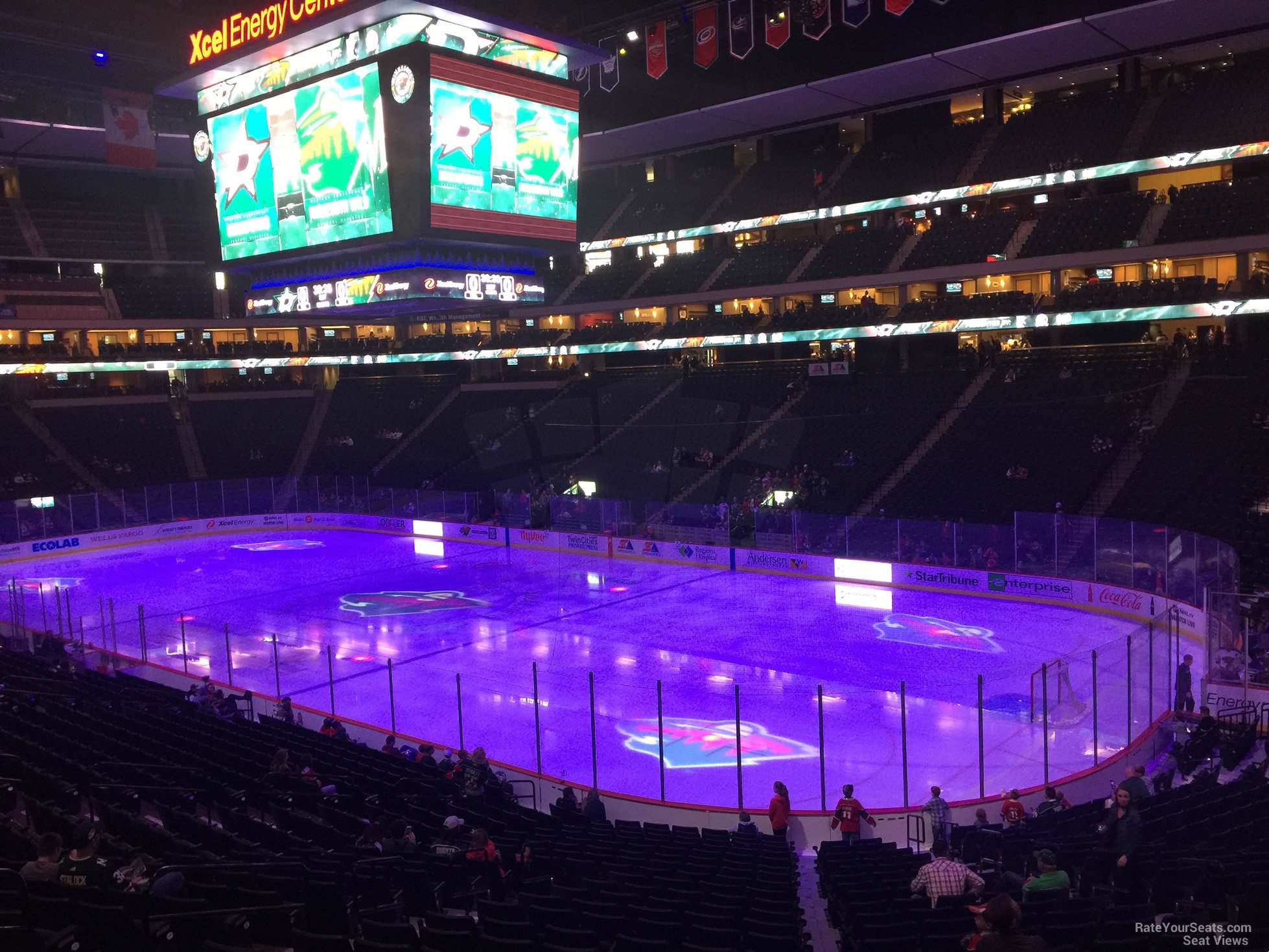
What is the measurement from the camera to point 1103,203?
36344 millimetres

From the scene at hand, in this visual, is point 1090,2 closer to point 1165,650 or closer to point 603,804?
point 1165,650

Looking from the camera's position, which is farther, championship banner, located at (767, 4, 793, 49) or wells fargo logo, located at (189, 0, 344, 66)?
championship banner, located at (767, 4, 793, 49)

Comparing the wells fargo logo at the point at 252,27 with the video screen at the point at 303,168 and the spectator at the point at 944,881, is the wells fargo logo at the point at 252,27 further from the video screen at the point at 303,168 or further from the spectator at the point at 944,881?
the spectator at the point at 944,881

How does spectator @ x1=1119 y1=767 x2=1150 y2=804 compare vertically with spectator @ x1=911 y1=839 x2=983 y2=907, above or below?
below

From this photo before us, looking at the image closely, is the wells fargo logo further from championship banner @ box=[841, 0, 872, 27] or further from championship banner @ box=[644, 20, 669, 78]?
championship banner @ box=[841, 0, 872, 27]

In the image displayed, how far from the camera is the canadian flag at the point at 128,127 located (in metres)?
24.3

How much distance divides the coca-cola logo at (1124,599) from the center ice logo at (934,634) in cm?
341

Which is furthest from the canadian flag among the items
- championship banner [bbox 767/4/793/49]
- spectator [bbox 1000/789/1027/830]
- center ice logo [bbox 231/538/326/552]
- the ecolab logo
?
spectator [bbox 1000/789/1027/830]

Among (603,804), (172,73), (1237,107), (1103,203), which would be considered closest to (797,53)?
(1103,203)

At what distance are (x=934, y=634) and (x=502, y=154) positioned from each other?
1427 centimetres

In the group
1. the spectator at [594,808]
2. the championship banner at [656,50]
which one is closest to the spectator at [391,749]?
the spectator at [594,808]

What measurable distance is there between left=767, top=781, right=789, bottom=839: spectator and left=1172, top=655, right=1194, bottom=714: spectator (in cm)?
726

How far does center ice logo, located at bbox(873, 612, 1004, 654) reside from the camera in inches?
879

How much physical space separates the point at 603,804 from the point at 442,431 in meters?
37.1
